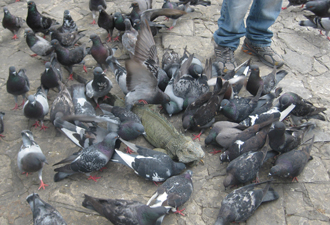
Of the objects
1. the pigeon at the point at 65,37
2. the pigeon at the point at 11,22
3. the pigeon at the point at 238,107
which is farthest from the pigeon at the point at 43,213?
the pigeon at the point at 11,22

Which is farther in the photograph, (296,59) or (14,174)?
(296,59)

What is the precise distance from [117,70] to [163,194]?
8.54ft

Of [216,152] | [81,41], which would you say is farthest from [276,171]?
[81,41]

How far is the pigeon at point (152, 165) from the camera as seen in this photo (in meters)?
3.43

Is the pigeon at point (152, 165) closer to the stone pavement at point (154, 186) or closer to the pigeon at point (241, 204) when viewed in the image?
the stone pavement at point (154, 186)

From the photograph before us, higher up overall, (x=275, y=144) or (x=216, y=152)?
(x=275, y=144)

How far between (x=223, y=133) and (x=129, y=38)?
3.05 metres

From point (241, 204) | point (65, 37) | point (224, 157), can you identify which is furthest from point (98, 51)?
point (241, 204)

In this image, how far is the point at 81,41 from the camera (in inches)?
247

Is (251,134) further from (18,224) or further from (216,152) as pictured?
(18,224)

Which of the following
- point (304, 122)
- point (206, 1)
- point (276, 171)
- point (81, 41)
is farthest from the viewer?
point (206, 1)

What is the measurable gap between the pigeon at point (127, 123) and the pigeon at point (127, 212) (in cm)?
114

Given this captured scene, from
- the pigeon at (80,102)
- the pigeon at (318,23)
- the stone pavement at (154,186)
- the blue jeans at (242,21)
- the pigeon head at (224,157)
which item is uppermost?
the blue jeans at (242,21)

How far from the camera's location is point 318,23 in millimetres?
6426
